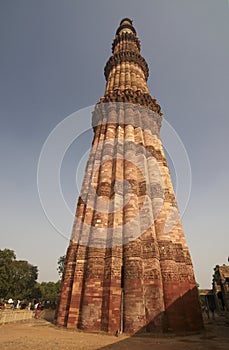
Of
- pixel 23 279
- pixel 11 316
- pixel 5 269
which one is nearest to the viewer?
pixel 11 316

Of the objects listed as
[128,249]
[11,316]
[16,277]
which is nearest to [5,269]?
[16,277]

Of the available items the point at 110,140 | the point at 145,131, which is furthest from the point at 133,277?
the point at 145,131

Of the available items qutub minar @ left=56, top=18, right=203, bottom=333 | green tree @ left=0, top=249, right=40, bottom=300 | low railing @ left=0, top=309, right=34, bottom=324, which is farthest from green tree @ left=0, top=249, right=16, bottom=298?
qutub minar @ left=56, top=18, right=203, bottom=333

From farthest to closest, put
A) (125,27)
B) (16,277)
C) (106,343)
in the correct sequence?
(16,277)
(125,27)
(106,343)

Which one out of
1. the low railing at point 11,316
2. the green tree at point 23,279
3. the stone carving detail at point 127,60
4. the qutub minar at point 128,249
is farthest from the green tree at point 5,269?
the stone carving detail at point 127,60

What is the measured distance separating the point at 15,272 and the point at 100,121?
119 ft

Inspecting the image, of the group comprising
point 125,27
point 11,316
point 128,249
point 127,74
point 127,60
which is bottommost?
point 11,316

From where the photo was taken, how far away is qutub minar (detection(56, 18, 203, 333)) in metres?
9.10

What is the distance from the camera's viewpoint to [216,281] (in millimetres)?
29688

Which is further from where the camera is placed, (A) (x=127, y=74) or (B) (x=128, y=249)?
(A) (x=127, y=74)

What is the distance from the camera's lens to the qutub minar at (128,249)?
9102 mm

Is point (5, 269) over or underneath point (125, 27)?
underneath

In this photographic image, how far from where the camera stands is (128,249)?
34.9 ft

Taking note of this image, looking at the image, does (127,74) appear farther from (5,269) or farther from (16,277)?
(16,277)
